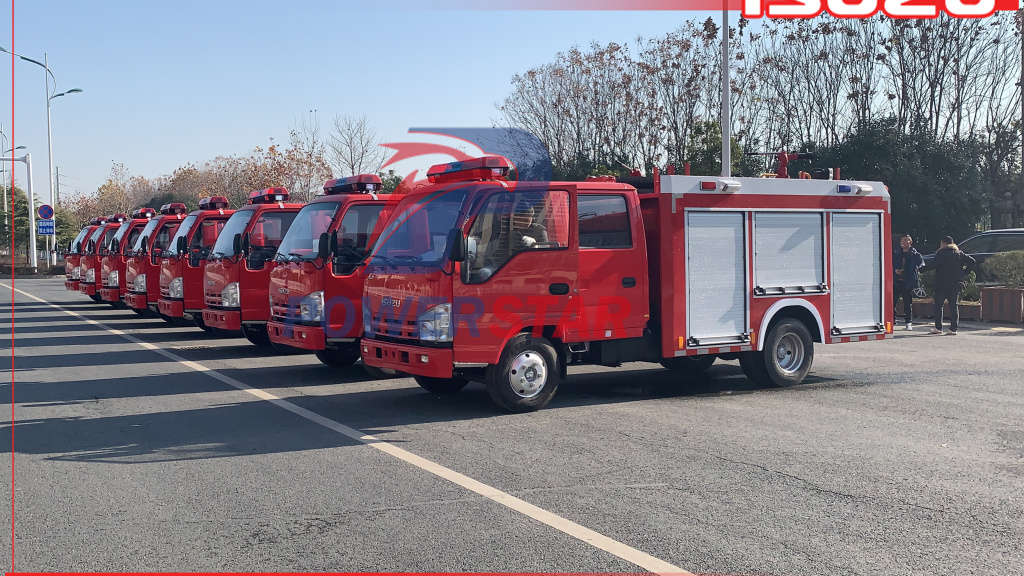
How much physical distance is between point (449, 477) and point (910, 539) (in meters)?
2.98

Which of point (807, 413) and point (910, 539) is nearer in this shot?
point (910, 539)

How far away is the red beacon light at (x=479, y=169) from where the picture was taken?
8.95m

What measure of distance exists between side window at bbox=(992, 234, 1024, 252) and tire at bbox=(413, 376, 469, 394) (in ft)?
54.6

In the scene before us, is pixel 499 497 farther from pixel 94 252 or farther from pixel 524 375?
pixel 94 252

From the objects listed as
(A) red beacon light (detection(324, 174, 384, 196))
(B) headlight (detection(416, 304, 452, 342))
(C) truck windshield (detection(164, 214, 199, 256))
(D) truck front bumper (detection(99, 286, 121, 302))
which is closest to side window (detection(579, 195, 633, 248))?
(B) headlight (detection(416, 304, 452, 342))

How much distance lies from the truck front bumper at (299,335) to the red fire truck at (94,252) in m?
12.9

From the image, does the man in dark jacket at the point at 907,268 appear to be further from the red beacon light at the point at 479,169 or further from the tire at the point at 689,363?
the red beacon light at the point at 479,169

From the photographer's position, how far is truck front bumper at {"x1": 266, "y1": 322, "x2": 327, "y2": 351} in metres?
11.1

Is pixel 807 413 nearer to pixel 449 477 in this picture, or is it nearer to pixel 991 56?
pixel 449 477

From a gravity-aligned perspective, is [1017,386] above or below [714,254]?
below

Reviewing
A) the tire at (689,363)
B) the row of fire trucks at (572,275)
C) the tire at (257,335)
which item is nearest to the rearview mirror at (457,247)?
the row of fire trucks at (572,275)

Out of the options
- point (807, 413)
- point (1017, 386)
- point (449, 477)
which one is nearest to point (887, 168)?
point (1017, 386)

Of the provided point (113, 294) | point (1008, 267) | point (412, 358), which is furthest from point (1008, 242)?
point (113, 294)

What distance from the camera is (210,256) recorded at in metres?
14.6
